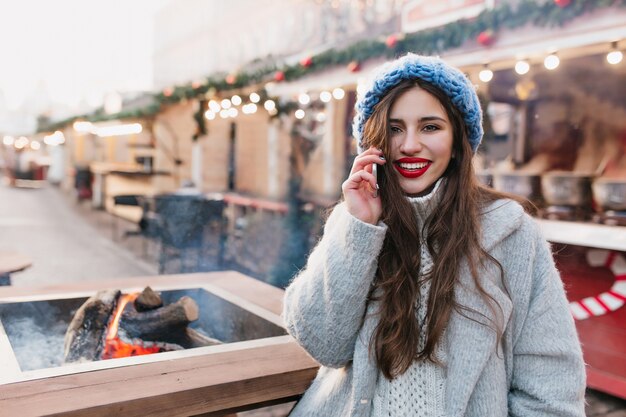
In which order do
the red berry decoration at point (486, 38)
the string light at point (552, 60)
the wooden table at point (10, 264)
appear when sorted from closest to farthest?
1. the wooden table at point (10, 264)
2. the string light at point (552, 60)
3. the red berry decoration at point (486, 38)

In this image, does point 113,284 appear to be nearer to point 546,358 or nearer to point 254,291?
point 254,291

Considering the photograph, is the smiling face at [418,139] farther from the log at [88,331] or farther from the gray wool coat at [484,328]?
the log at [88,331]

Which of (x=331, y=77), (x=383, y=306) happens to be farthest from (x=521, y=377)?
(x=331, y=77)

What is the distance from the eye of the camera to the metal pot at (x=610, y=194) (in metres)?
4.52

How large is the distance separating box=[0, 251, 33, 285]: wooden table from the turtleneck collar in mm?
3269

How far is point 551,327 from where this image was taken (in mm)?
1472

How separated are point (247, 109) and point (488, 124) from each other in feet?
15.9

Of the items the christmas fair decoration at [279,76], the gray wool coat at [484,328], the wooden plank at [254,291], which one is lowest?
the wooden plank at [254,291]

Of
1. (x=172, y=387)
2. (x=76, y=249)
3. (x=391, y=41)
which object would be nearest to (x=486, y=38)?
(x=391, y=41)

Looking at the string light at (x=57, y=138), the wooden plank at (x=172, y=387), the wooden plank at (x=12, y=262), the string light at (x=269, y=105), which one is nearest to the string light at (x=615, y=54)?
the wooden plank at (x=172, y=387)

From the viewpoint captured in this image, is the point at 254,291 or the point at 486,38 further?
the point at 486,38

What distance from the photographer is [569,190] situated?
501cm

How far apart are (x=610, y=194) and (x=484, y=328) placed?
3723 mm

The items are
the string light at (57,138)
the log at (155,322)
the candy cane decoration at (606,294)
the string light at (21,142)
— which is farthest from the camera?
the string light at (21,142)
